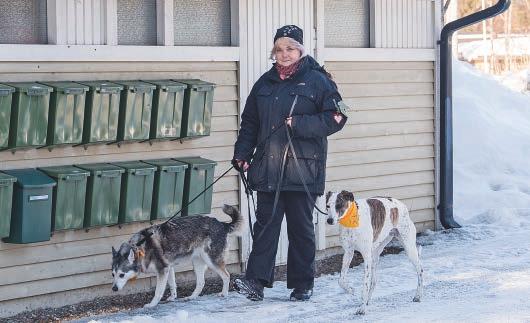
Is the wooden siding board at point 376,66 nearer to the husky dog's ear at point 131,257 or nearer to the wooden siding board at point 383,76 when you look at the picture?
the wooden siding board at point 383,76

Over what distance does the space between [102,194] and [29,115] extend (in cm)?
92

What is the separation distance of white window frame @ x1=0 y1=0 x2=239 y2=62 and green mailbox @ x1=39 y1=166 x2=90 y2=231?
0.89 m

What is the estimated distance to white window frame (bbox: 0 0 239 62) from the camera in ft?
27.5

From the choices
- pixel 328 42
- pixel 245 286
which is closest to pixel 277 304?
pixel 245 286

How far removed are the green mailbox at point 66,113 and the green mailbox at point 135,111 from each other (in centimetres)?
40

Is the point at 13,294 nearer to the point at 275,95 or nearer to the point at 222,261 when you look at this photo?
the point at 222,261

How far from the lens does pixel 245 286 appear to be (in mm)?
8703

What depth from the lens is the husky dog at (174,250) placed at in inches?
340

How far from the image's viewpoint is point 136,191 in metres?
8.96

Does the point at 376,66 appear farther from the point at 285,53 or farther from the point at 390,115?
the point at 285,53

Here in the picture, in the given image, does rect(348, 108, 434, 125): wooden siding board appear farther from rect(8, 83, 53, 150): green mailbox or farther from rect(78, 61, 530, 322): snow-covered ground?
rect(8, 83, 53, 150): green mailbox

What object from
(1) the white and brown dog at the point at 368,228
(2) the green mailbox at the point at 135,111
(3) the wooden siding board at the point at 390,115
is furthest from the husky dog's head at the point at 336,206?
(3) the wooden siding board at the point at 390,115

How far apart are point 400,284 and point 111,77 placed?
10.2 ft

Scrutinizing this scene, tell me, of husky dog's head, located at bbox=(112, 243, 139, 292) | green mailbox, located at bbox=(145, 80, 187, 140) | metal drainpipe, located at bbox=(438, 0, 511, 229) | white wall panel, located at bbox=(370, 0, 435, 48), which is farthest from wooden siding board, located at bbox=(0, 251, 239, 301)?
metal drainpipe, located at bbox=(438, 0, 511, 229)
